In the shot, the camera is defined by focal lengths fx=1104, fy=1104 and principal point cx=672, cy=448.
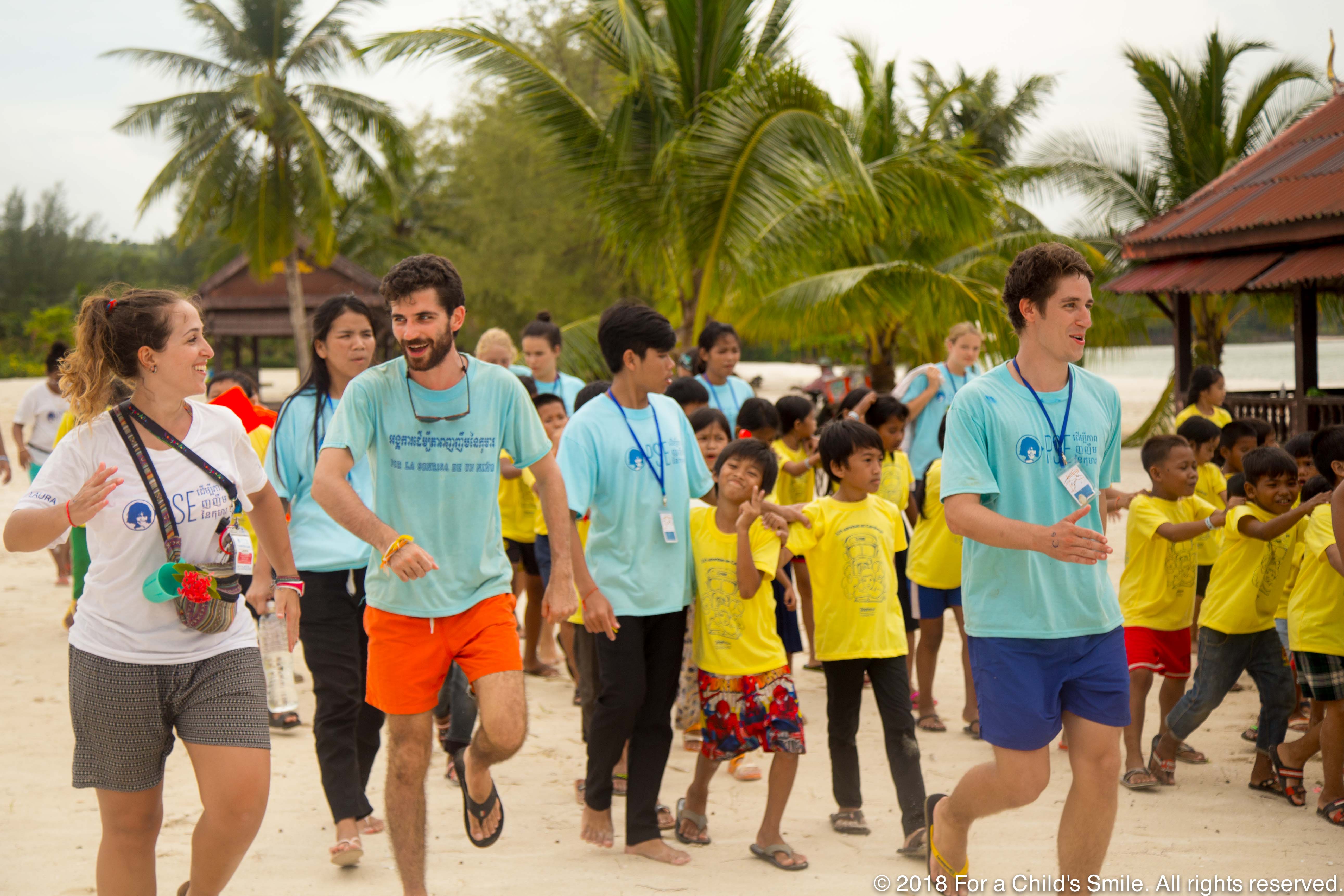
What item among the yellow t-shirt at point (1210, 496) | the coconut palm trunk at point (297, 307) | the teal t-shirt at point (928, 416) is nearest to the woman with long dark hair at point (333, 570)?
the teal t-shirt at point (928, 416)

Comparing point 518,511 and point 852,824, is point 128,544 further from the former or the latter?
point 518,511

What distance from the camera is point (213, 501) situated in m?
3.08

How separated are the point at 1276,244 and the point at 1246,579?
24.6 ft

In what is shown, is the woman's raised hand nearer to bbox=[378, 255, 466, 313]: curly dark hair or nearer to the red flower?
the red flower

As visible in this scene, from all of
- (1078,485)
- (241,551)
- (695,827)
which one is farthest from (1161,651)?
(241,551)

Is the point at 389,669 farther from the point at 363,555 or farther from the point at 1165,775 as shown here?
the point at 1165,775

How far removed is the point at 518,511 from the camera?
6.89 metres

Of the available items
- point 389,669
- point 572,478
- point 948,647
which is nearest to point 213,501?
point 389,669

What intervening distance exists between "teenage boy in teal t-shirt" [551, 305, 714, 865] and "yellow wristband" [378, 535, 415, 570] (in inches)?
44.0

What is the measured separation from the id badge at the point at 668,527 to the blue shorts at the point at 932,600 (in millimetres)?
2052

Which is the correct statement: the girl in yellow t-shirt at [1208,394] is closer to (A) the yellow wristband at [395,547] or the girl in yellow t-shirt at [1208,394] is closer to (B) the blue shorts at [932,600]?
(B) the blue shorts at [932,600]

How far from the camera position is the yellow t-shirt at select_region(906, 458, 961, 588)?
225 inches

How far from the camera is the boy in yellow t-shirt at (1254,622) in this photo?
186 inches

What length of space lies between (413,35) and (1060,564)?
34.2 ft
